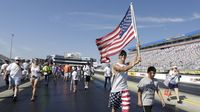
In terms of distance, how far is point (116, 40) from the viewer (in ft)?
30.5

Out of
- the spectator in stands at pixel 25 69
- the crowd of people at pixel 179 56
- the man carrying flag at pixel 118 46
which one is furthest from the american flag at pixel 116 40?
the crowd of people at pixel 179 56

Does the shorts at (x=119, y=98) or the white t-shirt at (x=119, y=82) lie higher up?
the white t-shirt at (x=119, y=82)

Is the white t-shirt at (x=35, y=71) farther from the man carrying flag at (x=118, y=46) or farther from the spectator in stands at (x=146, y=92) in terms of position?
the spectator in stands at (x=146, y=92)

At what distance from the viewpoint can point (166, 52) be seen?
254 feet

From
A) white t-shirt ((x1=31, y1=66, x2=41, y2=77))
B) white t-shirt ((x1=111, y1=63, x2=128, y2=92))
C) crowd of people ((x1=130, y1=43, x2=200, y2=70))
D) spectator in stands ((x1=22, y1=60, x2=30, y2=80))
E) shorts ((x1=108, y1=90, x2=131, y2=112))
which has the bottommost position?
shorts ((x1=108, y1=90, x2=131, y2=112))

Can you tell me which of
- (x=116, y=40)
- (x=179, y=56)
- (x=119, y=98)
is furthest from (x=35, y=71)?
(x=179, y=56)

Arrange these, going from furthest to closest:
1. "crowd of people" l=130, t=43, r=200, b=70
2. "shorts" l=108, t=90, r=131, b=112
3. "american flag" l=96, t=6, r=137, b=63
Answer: "crowd of people" l=130, t=43, r=200, b=70 < "american flag" l=96, t=6, r=137, b=63 < "shorts" l=108, t=90, r=131, b=112

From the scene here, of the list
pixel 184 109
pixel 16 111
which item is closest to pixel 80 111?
pixel 16 111

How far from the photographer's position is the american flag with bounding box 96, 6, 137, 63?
8898 millimetres

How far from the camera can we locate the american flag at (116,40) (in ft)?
29.2

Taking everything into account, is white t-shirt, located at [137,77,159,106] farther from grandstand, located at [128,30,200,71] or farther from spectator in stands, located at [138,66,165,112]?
grandstand, located at [128,30,200,71]

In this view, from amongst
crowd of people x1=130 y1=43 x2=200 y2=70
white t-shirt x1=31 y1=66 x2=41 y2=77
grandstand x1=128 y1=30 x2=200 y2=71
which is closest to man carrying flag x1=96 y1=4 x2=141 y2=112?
white t-shirt x1=31 y1=66 x2=41 y2=77

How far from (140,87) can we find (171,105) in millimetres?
6224

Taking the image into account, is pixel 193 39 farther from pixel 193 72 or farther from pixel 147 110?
pixel 147 110
